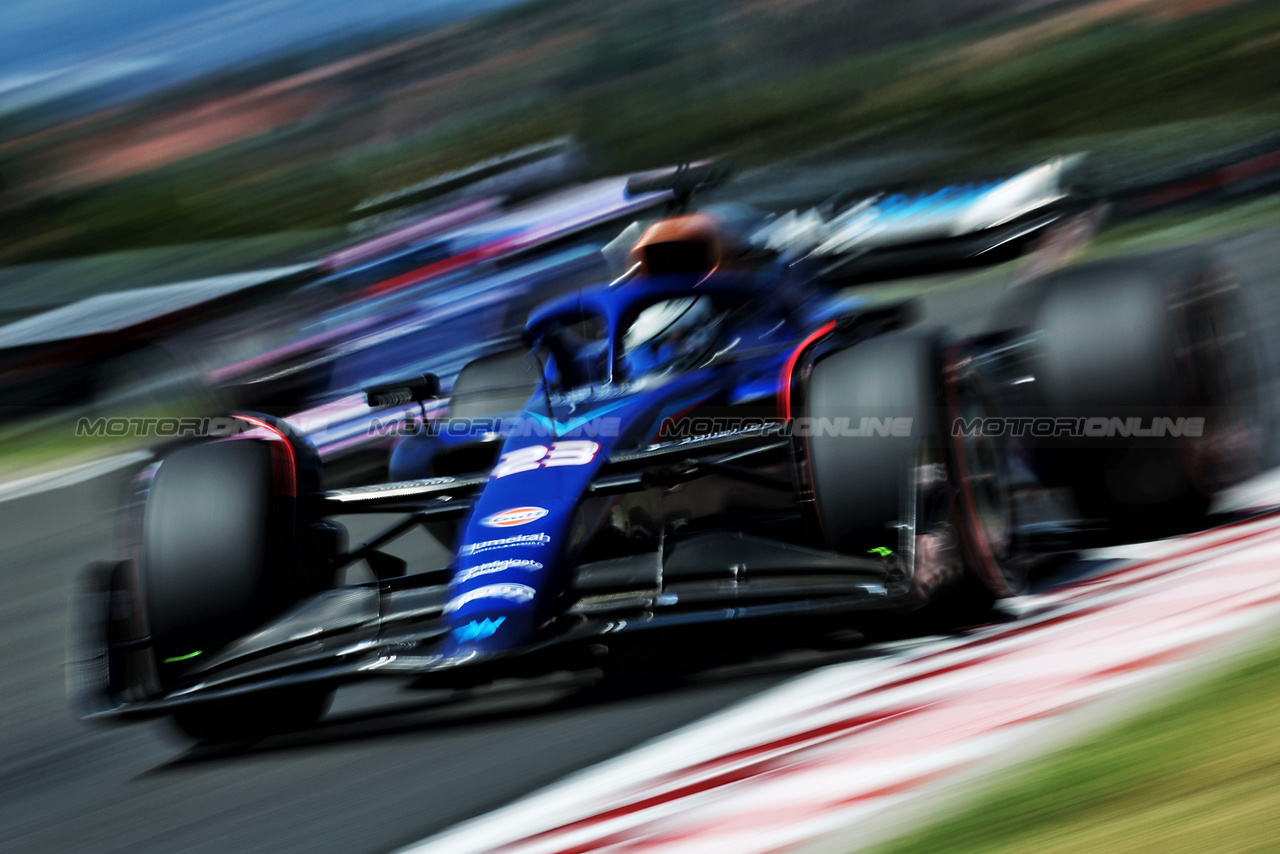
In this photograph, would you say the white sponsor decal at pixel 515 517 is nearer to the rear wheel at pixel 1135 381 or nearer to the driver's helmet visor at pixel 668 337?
the driver's helmet visor at pixel 668 337

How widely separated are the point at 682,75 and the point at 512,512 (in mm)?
17680

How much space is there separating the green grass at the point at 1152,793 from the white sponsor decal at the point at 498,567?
1.30 meters

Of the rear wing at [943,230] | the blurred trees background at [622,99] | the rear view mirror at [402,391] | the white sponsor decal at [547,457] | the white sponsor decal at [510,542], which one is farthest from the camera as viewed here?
the blurred trees background at [622,99]

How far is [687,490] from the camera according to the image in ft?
13.1

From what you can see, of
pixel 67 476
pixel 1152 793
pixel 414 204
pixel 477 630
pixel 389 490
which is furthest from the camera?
pixel 414 204

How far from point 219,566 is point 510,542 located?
0.78 metres

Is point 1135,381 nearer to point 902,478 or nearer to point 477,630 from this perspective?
point 902,478

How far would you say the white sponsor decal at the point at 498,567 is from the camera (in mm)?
3336

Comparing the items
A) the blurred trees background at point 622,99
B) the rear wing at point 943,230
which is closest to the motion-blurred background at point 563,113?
the blurred trees background at point 622,99

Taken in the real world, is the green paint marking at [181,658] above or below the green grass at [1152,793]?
above

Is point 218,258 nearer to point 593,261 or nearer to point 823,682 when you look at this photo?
point 593,261

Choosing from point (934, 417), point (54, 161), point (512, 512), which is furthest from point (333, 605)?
point (54, 161)

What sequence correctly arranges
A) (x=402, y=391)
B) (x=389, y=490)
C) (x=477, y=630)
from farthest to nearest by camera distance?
1. (x=402, y=391)
2. (x=389, y=490)
3. (x=477, y=630)

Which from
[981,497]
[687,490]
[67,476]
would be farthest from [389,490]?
[67,476]
